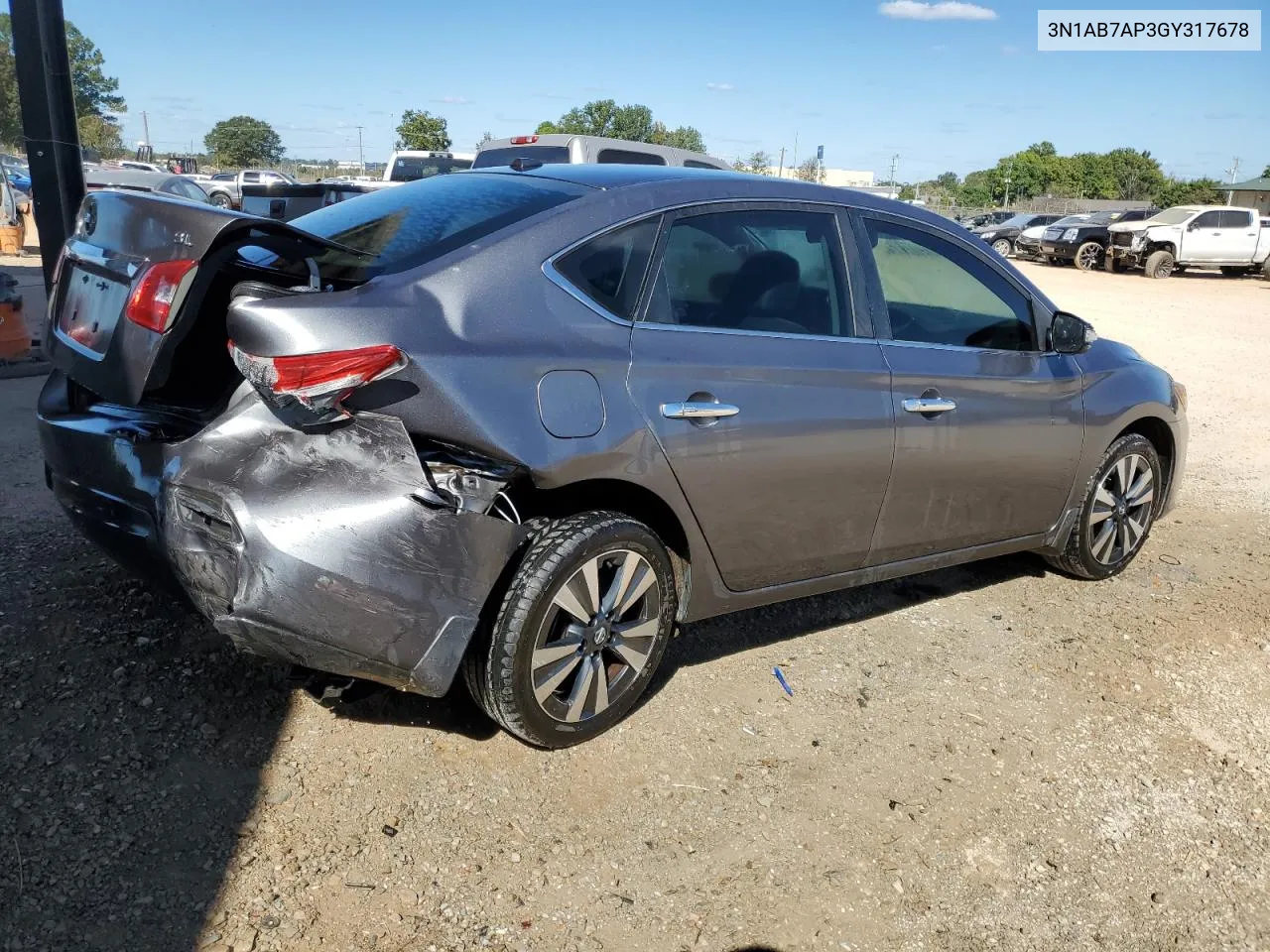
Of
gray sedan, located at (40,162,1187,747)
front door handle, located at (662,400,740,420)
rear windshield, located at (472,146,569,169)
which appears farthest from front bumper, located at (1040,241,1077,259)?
front door handle, located at (662,400,740,420)

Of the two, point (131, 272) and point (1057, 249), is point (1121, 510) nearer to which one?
point (131, 272)

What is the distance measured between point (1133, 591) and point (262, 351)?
4256 millimetres

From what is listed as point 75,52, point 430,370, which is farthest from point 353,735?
point 75,52

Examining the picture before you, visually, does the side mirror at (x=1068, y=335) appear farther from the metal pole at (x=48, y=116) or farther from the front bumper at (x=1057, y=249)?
the front bumper at (x=1057, y=249)

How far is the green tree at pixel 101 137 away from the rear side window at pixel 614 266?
2866 inches

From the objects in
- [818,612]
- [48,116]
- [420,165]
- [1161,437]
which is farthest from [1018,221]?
[818,612]

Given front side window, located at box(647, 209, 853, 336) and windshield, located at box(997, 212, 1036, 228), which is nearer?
front side window, located at box(647, 209, 853, 336)

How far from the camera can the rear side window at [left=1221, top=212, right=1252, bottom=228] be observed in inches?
1118

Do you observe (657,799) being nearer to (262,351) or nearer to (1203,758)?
(262,351)

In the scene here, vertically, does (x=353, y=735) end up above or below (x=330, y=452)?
below

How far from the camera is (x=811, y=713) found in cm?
368

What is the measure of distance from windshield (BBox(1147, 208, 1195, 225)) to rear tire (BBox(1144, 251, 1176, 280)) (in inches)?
37.7

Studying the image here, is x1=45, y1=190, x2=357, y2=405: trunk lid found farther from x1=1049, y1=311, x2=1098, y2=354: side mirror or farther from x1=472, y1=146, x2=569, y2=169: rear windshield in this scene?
x1=472, y1=146, x2=569, y2=169: rear windshield

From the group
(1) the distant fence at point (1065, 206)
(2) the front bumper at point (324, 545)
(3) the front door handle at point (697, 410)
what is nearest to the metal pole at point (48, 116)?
(2) the front bumper at point (324, 545)
